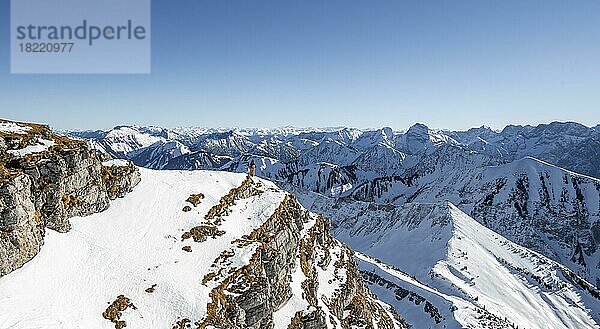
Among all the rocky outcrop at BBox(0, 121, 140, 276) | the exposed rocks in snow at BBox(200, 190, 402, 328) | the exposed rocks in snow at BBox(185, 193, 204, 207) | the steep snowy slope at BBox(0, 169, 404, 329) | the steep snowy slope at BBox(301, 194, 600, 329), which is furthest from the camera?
the steep snowy slope at BBox(301, 194, 600, 329)

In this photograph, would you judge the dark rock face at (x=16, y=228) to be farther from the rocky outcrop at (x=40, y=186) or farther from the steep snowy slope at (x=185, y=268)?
the steep snowy slope at (x=185, y=268)

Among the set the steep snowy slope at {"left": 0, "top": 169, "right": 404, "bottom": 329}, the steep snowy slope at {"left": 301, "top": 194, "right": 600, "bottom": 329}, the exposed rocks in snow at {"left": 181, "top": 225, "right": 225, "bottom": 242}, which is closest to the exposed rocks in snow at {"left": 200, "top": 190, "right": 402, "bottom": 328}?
the steep snowy slope at {"left": 0, "top": 169, "right": 404, "bottom": 329}

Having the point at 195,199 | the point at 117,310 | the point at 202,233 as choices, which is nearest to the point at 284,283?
the point at 202,233

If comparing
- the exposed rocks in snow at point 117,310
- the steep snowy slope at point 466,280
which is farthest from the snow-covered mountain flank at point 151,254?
the steep snowy slope at point 466,280

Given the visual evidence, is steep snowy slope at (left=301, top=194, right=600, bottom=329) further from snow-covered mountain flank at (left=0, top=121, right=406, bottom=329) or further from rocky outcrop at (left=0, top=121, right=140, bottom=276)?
rocky outcrop at (left=0, top=121, right=140, bottom=276)

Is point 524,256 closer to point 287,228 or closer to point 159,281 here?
point 287,228

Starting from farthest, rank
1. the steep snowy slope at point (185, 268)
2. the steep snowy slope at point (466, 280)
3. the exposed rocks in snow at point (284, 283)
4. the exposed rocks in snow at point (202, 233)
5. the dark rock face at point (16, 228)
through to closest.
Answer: the steep snowy slope at point (466, 280) < the exposed rocks in snow at point (202, 233) < the exposed rocks in snow at point (284, 283) < the steep snowy slope at point (185, 268) < the dark rock face at point (16, 228)

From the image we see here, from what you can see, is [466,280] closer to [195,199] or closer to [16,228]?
[195,199]
